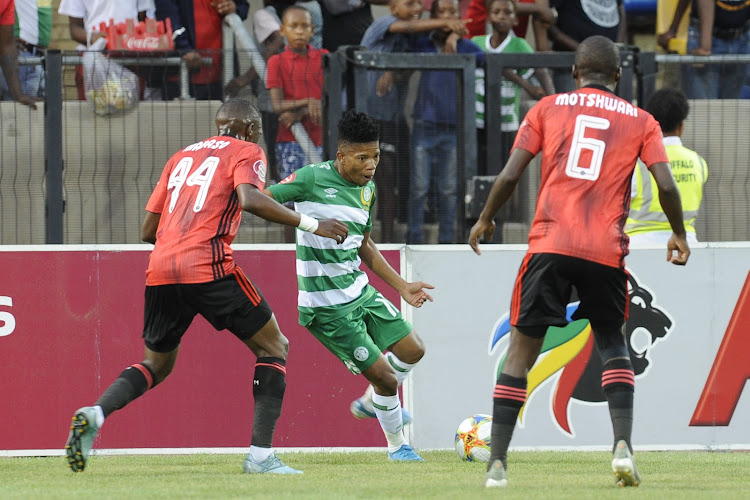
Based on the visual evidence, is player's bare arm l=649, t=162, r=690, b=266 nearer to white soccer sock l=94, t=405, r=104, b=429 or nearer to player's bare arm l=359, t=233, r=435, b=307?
player's bare arm l=359, t=233, r=435, b=307

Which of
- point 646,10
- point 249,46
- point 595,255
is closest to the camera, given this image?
point 595,255

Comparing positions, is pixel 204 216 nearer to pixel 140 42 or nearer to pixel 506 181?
pixel 506 181

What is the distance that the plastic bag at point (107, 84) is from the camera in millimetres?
8891

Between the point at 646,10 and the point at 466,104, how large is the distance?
12.6 ft

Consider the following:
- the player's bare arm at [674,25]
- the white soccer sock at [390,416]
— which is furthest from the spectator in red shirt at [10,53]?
the player's bare arm at [674,25]

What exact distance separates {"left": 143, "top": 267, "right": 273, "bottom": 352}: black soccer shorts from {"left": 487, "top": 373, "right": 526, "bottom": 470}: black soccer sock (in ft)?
5.01

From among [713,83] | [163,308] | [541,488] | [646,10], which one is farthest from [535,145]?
[646,10]

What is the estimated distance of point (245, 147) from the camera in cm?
664

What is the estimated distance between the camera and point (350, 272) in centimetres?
757

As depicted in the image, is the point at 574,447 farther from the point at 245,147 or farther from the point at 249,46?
the point at 249,46

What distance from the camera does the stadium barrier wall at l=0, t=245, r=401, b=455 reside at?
841 cm

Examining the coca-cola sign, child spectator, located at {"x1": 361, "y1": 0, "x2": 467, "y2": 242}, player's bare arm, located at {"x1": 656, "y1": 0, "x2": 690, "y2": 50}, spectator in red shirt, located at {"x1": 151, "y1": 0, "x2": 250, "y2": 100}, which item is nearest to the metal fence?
child spectator, located at {"x1": 361, "y1": 0, "x2": 467, "y2": 242}

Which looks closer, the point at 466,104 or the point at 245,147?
the point at 245,147

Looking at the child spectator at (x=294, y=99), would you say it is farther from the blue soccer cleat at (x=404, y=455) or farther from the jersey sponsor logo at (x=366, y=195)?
the blue soccer cleat at (x=404, y=455)
